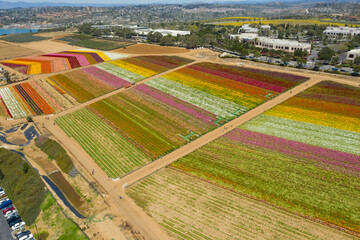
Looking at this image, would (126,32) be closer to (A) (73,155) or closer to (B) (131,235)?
(A) (73,155)

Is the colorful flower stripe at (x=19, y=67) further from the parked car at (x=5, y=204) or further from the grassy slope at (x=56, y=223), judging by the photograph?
the grassy slope at (x=56, y=223)

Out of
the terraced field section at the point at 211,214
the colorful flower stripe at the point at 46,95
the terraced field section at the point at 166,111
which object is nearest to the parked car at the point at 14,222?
the terraced field section at the point at 166,111

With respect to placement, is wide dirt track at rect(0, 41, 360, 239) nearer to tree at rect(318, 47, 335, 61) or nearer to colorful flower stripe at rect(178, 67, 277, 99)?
colorful flower stripe at rect(178, 67, 277, 99)

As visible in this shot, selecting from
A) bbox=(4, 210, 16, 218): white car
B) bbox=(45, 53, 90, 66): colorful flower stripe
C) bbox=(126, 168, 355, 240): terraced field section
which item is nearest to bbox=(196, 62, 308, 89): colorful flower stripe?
bbox=(126, 168, 355, 240): terraced field section

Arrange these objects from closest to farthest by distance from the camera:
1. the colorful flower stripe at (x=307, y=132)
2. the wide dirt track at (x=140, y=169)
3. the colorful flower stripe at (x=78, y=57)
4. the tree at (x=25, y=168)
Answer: the wide dirt track at (x=140, y=169) → the tree at (x=25, y=168) → the colorful flower stripe at (x=307, y=132) → the colorful flower stripe at (x=78, y=57)

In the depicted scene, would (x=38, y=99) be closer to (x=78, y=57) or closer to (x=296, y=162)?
(x=78, y=57)

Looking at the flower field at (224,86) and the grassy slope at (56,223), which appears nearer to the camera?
Answer: the grassy slope at (56,223)

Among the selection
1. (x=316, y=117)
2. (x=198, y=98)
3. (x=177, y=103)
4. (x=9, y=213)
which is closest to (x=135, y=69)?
(x=177, y=103)
